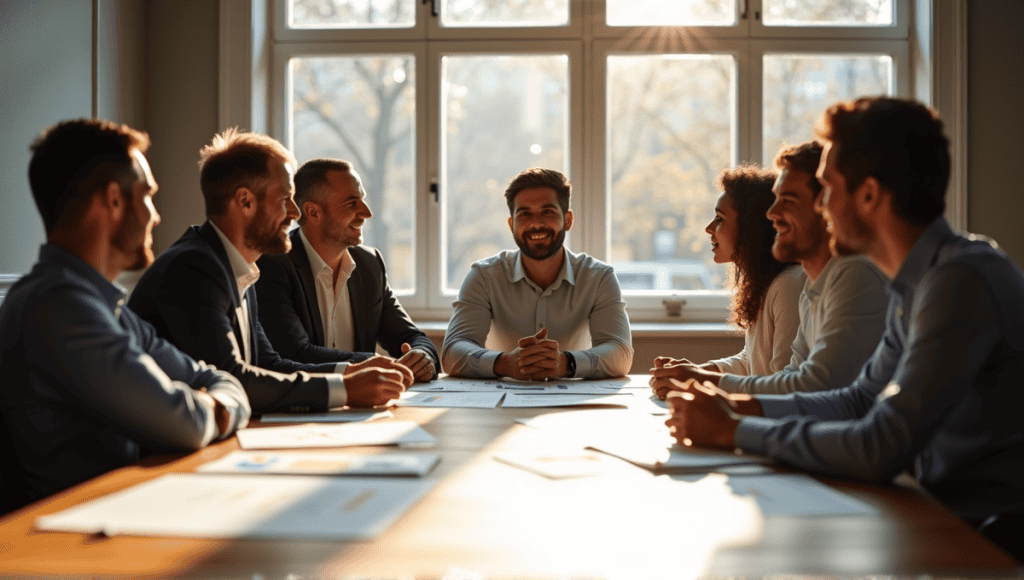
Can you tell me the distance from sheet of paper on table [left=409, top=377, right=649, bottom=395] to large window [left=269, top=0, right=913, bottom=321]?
1.71m

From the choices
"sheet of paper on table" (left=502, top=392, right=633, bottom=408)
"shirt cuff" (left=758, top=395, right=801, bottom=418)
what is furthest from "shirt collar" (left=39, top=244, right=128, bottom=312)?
"shirt cuff" (left=758, top=395, right=801, bottom=418)

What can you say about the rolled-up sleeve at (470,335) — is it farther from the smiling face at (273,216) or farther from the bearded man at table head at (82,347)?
the bearded man at table head at (82,347)

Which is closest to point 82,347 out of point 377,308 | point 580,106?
point 377,308

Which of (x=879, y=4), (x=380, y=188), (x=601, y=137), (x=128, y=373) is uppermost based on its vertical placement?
(x=879, y=4)

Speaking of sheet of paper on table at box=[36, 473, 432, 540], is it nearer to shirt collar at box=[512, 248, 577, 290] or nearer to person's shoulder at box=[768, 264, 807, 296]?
person's shoulder at box=[768, 264, 807, 296]

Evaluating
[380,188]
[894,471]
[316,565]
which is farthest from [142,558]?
[380,188]

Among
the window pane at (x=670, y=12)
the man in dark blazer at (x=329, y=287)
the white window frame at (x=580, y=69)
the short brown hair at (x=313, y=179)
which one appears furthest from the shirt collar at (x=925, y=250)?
the window pane at (x=670, y=12)

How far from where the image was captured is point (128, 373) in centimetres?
125

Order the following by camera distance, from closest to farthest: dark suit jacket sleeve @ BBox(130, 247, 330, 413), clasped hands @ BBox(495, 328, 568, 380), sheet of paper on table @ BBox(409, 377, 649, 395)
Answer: dark suit jacket sleeve @ BBox(130, 247, 330, 413) → sheet of paper on table @ BBox(409, 377, 649, 395) → clasped hands @ BBox(495, 328, 568, 380)

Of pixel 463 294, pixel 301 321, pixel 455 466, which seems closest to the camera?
pixel 455 466

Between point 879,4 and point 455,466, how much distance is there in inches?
156

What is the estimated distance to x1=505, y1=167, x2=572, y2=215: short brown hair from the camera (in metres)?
3.10

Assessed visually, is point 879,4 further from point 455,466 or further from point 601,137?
point 455,466

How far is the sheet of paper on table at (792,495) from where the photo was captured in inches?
38.9
